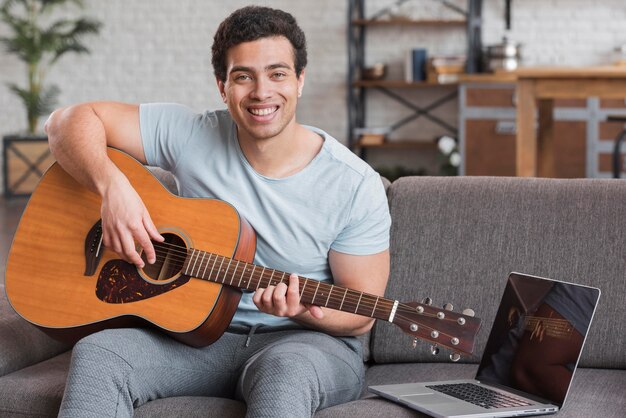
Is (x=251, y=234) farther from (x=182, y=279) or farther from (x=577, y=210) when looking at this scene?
(x=577, y=210)

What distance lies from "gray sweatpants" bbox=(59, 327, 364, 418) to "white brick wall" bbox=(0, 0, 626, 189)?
5.96 meters

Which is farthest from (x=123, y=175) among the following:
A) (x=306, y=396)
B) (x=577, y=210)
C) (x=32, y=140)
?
(x=32, y=140)

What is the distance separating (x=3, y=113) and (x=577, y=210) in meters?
7.02

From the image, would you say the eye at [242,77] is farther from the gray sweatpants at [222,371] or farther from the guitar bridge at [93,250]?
the gray sweatpants at [222,371]

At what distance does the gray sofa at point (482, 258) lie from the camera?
226 centimetres

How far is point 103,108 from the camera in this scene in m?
2.31

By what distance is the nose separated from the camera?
2.10m

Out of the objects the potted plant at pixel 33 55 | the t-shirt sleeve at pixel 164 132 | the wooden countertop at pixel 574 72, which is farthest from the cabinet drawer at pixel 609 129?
the t-shirt sleeve at pixel 164 132

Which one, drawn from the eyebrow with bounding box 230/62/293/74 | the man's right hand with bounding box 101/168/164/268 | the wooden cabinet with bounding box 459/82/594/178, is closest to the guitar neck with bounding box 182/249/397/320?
the man's right hand with bounding box 101/168/164/268

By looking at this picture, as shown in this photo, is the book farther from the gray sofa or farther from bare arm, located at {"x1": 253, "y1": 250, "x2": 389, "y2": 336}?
bare arm, located at {"x1": 253, "y1": 250, "x2": 389, "y2": 336}

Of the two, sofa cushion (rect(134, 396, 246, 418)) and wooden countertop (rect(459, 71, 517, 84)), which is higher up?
wooden countertop (rect(459, 71, 517, 84))

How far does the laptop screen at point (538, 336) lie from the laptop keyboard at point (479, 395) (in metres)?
0.05

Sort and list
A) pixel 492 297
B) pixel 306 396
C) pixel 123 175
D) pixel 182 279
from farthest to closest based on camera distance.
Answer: pixel 492 297 < pixel 123 175 < pixel 182 279 < pixel 306 396

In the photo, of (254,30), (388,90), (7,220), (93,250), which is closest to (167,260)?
(93,250)
